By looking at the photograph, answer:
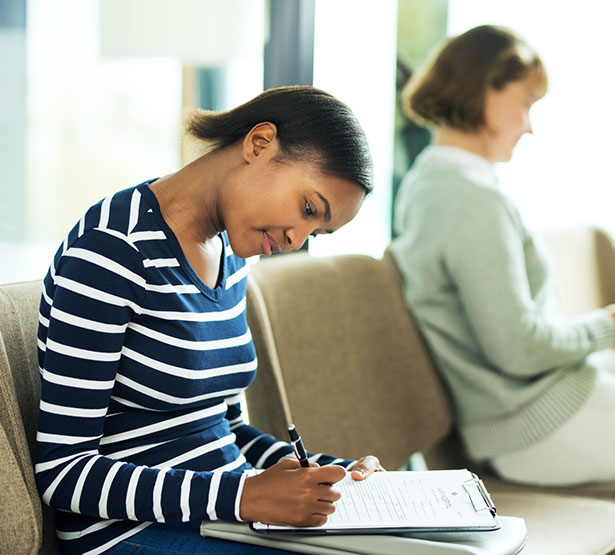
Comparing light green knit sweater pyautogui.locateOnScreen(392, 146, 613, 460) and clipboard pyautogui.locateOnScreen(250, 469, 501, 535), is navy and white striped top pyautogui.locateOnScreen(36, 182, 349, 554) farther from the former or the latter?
light green knit sweater pyautogui.locateOnScreen(392, 146, 613, 460)

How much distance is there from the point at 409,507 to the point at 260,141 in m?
0.53

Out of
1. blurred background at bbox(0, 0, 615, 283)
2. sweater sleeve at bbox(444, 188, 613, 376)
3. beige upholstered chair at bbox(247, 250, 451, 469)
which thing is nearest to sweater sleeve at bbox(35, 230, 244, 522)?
blurred background at bbox(0, 0, 615, 283)

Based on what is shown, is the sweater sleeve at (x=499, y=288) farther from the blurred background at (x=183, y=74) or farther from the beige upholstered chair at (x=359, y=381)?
the blurred background at (x=183, y=74)

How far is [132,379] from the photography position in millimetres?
1057

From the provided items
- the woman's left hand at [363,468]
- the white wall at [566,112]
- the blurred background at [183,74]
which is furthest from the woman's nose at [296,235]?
the white wall at [566,112]

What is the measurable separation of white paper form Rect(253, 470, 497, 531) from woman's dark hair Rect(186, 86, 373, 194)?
42 centimetres

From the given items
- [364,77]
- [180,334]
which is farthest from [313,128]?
[364,77]

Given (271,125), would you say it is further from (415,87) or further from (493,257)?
(415,87)

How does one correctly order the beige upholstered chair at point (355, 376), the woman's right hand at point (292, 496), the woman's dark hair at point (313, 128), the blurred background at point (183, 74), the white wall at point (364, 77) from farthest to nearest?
1. the white wall at point (364, 77)
2. the blurred background at point (183, 74)
3. the beige upholstered chair at point (355, 376)
4. the woman's dark hair at point (313, 128)
5. the woman's right hand at point (292, 496)

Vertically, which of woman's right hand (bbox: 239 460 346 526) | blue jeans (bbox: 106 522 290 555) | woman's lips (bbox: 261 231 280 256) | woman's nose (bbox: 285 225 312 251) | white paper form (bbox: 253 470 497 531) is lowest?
blue jeans (bbox: 106 522 290 555)

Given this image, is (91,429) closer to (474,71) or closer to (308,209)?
(308,209)

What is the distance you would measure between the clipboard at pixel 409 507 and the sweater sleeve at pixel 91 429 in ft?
0.30

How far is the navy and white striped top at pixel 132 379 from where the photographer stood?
985 mm

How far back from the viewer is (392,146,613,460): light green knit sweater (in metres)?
1.74
